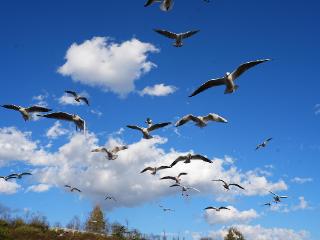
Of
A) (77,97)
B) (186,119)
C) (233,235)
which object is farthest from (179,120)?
(233,235)

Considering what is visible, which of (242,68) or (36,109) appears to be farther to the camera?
(36,109)

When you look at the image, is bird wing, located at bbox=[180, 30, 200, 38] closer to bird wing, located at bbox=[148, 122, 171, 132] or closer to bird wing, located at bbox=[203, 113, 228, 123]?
bird wing, located at bbox=[148, 122, 171, 132]

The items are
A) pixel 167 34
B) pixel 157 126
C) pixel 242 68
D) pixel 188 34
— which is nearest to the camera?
pixel 242 68

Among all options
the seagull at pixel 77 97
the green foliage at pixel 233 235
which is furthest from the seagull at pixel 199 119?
the green foliage at pixel 233 235

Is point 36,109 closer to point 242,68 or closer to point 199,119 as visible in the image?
point 199,119

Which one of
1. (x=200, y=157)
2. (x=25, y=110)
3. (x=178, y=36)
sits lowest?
(x=200, y=157)

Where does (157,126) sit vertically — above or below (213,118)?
above

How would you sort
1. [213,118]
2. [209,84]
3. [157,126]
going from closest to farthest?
[209,84]
[213,118]
[157,126]

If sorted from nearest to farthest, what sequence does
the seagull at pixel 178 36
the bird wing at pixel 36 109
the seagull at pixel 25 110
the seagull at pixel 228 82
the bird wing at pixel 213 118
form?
1. the seagull at pixel 228 82
2. the bird wing at pixel 213 118
3. the bird wing at pixel 36 109
4. the seagull at pixel 25 110
5. the seagull at pixel 178 36

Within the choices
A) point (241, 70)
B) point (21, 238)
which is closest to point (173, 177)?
point (241, 70)

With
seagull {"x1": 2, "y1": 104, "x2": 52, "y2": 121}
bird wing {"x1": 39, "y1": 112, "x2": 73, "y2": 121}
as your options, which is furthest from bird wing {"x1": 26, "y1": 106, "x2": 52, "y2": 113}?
bird wing {"x1": 39, "y1": 112, "x2": 73, "y2": 121}

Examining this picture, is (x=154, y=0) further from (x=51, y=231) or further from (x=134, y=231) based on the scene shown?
(x=134, y=231)

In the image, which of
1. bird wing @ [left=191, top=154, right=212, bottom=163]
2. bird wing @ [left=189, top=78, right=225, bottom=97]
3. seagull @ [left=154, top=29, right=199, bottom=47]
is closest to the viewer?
bird wing @ [left=189, top=78, right=225, bottom=97]

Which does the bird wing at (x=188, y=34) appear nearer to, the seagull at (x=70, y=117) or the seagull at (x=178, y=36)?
the seagull at (x=178, y=36)
